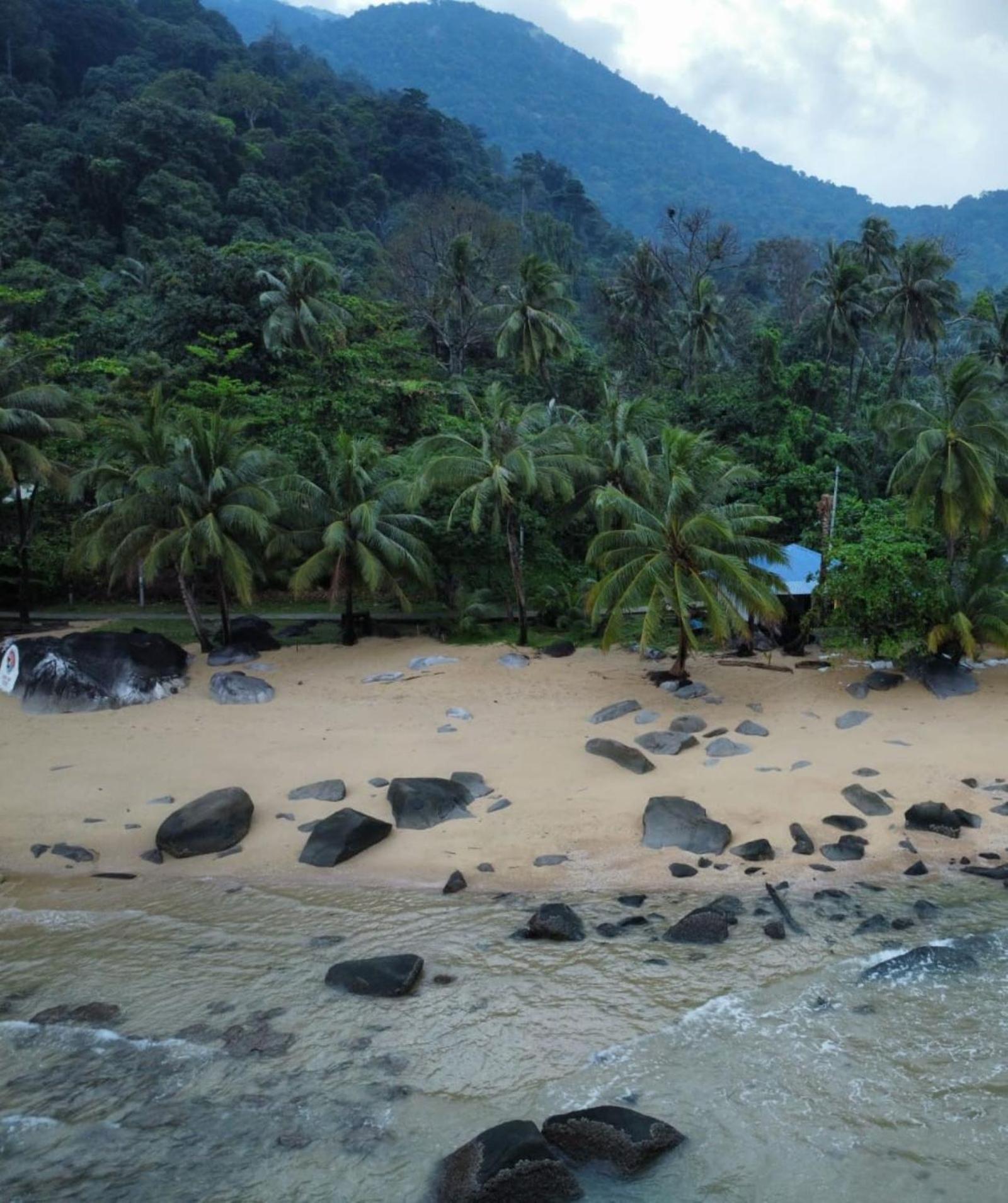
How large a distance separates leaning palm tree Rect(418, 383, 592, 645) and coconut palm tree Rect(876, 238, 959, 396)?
25229 mm

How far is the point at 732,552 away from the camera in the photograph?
19.9 metres

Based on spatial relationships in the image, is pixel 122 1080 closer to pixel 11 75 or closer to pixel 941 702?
pixel 941 702

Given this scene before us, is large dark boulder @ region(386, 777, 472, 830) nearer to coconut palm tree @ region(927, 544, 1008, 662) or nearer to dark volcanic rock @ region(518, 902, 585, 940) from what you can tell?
dark volcanic rock @ region(518, 902, 585, 940)

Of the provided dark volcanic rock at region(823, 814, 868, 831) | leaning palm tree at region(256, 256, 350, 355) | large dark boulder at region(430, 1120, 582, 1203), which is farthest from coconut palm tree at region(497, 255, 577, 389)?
large dark boulder at region(430, 1120, 582, 1203)

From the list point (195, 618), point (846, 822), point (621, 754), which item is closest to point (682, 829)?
point (846, 822)

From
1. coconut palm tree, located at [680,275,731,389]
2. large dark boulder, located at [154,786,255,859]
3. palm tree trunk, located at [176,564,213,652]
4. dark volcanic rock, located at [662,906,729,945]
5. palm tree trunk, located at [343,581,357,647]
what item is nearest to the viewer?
Result: dark volcanic rock, located at [662,906,729,945]

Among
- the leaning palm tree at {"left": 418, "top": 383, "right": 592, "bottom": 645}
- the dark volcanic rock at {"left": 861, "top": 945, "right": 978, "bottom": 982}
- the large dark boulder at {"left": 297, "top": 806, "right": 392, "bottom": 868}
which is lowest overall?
the large dark boulder at {"left": 297, "top": 806, "right": 392, "bottom": 868}

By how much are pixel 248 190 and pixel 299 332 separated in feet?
99.0

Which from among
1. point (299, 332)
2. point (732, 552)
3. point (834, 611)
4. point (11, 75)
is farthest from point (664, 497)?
point (11, 75)

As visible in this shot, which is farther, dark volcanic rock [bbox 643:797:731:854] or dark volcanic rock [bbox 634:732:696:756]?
dark volcanic rock [bbox 634:732:696:756]

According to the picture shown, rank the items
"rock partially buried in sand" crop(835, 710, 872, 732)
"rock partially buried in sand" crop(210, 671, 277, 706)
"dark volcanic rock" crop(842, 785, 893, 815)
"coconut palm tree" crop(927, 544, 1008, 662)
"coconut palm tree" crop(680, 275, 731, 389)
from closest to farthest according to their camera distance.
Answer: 1. "dark volcanic rock" crop(842, 785, 893, 815)
2. "rock partially buried in sand" crop(835, 710, 872, 732)
3. "coconut palm tree" crop(927, 544, 1008, 662)
4. "rock partially buried in sand" crop(210, 671, 277, 706)
5. "coconut palm tree" crop(680, 275, 731, 389)

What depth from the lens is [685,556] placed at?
19.3 meters

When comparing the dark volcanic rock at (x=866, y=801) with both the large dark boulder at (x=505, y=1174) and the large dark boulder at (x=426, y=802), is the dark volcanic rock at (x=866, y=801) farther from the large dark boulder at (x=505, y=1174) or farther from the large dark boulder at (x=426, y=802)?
the large dark boulder at (x=505, y=1174)

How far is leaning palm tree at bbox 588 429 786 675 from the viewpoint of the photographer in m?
18.7
